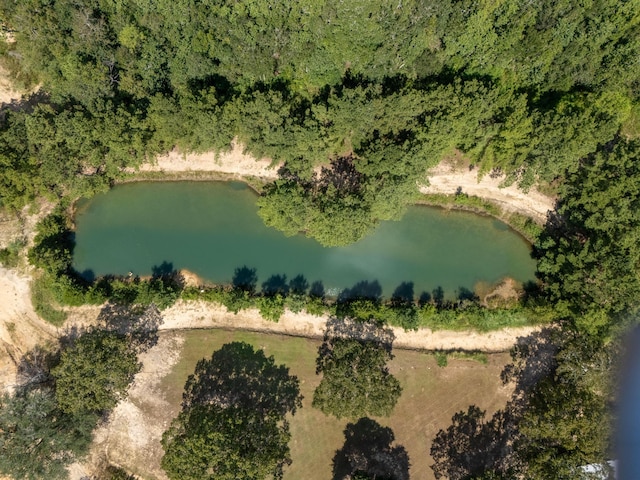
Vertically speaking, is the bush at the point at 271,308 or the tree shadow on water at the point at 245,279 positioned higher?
the tree shadow on water at the point at 245,279

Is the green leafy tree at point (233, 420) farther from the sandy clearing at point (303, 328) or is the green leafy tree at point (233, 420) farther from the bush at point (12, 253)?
the bush at point (12, 253)

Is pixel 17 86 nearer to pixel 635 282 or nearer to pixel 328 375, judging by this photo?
pixel 328 375

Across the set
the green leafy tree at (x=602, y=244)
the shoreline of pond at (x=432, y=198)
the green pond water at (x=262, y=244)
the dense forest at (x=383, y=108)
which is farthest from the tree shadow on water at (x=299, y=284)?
the green leafy tree at (x=602, y=244)

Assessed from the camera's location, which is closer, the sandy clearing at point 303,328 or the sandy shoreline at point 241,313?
the sandy shoreline at point 241,313

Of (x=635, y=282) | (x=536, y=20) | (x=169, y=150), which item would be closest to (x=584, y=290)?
(x=635, y=282)

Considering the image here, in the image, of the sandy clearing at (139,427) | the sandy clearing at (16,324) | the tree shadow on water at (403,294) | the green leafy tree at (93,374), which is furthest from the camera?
the tree shadow on water at (403,294)

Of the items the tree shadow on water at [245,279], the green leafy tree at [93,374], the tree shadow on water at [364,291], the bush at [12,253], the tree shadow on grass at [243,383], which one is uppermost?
the tree shadow on water at [364,291]

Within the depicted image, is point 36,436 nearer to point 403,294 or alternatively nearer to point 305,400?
point 305,400
